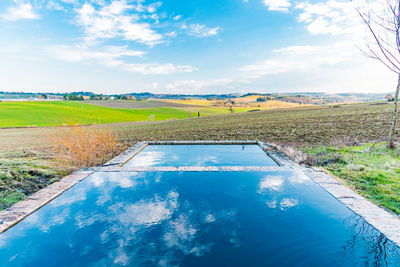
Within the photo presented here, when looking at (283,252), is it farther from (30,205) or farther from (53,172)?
(53,172)

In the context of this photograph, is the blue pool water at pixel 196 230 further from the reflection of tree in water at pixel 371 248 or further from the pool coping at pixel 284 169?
the pool coping at pixel 284 169

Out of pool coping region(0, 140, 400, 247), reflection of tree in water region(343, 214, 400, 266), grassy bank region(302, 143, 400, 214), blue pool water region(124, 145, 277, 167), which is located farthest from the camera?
blue pool water region(124, 145, 277, 167)

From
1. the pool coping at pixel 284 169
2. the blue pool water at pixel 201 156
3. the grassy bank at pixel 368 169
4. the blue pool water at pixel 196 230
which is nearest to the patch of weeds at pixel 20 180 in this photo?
the pool coping at pixel 284 169

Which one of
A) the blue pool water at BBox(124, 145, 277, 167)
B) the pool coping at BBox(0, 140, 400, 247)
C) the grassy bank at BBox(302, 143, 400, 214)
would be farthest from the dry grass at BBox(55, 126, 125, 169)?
the grassy bank at BBox(302, 143, 400, 214)

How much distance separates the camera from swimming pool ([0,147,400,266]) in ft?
7.41

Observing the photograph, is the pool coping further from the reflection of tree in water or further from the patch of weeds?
the patch of weeds

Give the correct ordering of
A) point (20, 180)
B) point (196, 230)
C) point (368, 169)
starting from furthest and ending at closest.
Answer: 1. point (368, 169)
2. point (20, 180)
3. point (196, 230)

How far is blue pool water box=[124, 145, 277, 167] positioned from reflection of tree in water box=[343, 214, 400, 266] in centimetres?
300

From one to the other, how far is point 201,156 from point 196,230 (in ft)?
12.9

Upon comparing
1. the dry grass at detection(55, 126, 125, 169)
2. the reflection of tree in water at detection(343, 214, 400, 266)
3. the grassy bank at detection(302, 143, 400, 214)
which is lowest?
the reflection of tree in water at detection(343, 214, 400, 266)

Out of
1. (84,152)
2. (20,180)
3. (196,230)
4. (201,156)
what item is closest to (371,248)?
(196,230)

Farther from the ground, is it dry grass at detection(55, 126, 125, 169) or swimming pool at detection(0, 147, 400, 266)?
dry grass at detection(55, 126, 125, 169)

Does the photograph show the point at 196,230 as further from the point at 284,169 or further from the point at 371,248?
the point at 284,169

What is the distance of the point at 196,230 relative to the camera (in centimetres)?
265
